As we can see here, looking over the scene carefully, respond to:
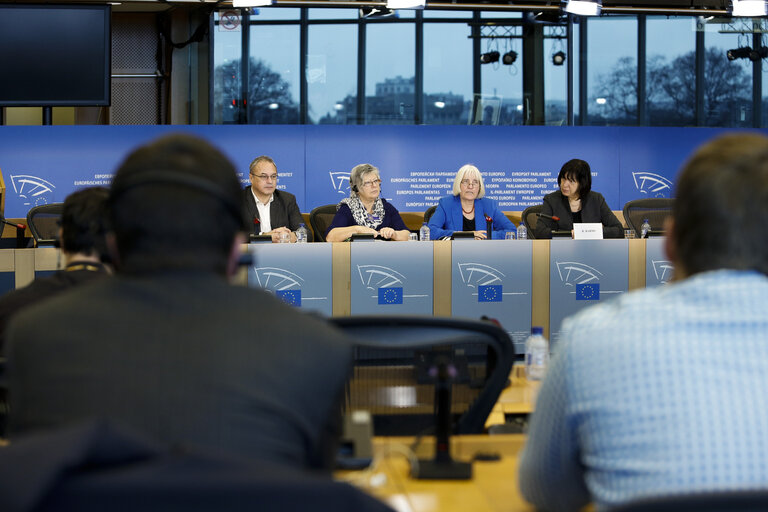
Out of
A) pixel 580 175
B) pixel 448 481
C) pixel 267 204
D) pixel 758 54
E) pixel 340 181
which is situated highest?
pixel 758 54

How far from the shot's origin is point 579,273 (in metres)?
5.98

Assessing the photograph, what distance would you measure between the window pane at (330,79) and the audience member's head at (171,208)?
8.94m

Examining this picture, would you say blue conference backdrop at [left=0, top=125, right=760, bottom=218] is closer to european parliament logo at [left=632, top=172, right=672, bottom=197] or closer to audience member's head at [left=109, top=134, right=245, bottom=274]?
european parliament logo at [left=632, top=172, right=672, bottom=197]

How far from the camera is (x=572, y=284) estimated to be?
5.98m

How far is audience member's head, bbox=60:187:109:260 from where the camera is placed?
244cm

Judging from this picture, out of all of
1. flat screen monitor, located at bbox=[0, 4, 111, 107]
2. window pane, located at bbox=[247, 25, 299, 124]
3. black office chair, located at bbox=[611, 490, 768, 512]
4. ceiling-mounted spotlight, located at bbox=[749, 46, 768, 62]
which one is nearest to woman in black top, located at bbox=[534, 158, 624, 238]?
window pane, located at bbox=[247, 25, 299, 124]

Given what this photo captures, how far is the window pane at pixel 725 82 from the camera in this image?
34.7 feet

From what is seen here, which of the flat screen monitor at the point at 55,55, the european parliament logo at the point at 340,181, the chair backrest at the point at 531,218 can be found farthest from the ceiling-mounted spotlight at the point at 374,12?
the chair backrest at the point at 531,218

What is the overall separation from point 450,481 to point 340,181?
25.9ft

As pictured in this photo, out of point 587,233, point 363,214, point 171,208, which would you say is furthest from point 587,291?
point 171,208

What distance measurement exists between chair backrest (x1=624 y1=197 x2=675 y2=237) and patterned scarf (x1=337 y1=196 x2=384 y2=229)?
192 centimetres

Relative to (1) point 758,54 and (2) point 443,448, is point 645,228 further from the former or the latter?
(1) point 758,54

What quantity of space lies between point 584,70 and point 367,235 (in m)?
5.64

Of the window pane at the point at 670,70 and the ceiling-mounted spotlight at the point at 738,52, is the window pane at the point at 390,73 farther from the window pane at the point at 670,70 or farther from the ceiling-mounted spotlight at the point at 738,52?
the ceiling-mounted spotlight at the point at 738,52
